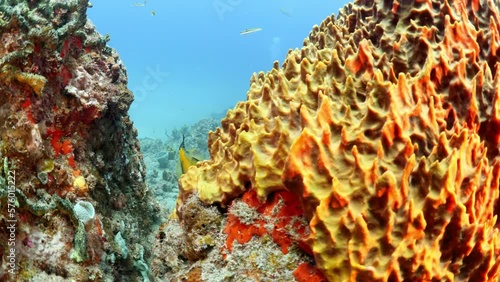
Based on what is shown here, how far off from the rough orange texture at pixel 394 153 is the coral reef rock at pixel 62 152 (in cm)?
101

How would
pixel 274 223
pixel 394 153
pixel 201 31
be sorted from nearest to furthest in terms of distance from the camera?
pixel 394 153 < pixel 274 223 < pixel 201 31

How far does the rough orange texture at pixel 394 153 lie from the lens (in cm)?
190

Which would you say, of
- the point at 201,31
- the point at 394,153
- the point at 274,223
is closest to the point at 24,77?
the point at 274,223

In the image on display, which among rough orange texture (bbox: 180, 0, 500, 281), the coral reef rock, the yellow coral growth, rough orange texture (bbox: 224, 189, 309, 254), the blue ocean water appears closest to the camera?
rough orange texture (bbox: 180, 0, 500, 281)

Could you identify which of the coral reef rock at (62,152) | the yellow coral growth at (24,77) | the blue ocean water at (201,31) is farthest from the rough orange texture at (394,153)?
the blue ocean water at (201,31)

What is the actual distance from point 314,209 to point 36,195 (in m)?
2.24

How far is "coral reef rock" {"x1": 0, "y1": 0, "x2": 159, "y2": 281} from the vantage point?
273cm

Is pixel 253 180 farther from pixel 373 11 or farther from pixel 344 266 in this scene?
pixel 373 11

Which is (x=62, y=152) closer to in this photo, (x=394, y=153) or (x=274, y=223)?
(x=274, y=223)

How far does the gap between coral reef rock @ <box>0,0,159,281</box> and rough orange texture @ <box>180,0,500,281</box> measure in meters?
1.01

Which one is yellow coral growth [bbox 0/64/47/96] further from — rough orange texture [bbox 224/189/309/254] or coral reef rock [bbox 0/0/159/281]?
rough orange texture [bbox 224/189/309/254]

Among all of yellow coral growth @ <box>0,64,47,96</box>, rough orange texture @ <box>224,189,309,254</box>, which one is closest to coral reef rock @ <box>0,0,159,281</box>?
yellow coral growth @ <box>0,64,47,96</box>

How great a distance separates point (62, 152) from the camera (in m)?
3.33

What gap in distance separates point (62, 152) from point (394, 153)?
283cm
